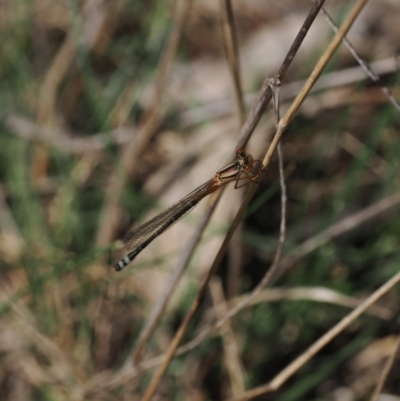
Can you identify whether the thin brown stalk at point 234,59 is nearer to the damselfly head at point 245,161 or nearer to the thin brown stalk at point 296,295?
the damselfly head at point 245,161

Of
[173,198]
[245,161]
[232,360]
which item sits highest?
[173,198]

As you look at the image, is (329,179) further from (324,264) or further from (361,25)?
(361,25)

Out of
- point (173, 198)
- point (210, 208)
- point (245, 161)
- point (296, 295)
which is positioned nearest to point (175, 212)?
point (245, 161)

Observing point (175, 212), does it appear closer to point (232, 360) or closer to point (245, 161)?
point (245, 161)

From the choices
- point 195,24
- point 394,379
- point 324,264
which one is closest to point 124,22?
point 195,24

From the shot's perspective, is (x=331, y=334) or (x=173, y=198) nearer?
(x=331, y=334)
